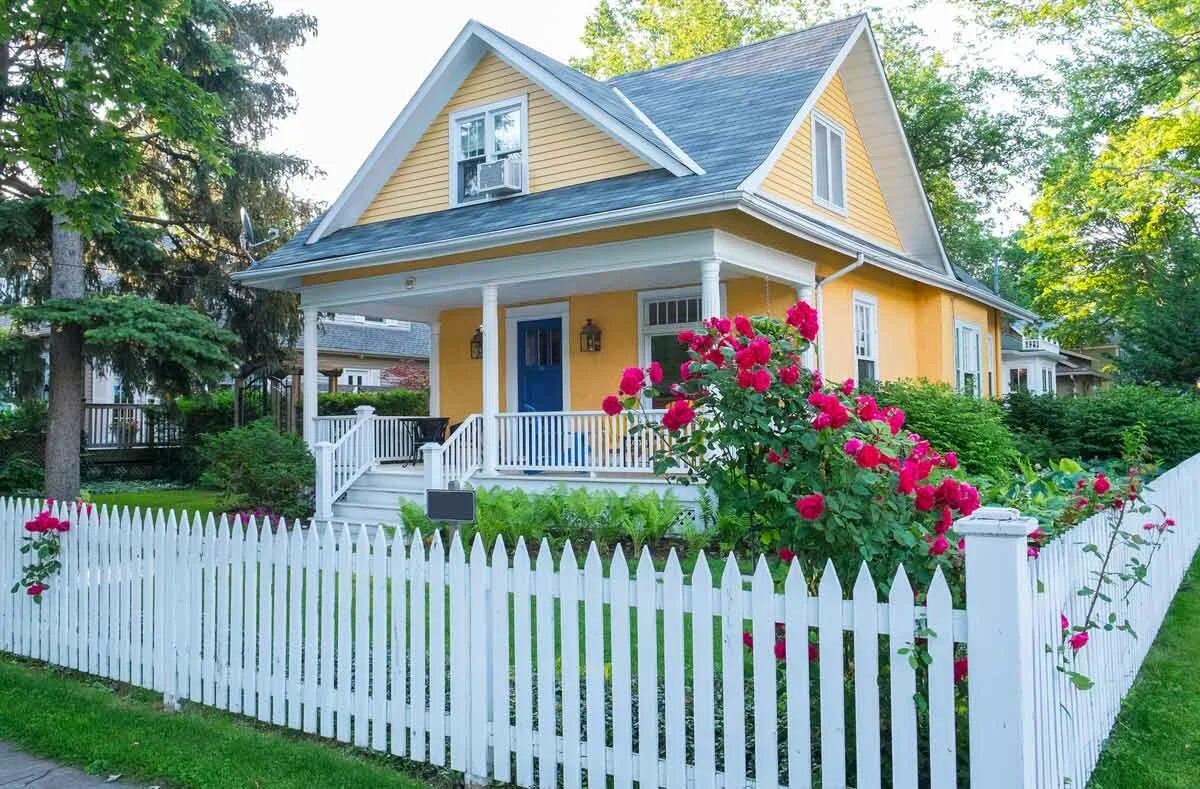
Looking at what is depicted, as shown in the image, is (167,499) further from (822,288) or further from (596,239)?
(822,288)

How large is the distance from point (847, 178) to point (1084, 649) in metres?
11.5

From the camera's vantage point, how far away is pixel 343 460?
471 inches

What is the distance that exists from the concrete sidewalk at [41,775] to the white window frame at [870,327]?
11330 mm

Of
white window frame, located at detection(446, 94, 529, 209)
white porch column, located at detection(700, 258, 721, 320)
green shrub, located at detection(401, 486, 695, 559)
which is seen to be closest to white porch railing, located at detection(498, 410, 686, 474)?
green shrub, located at detection(401, 486, 695, 559)

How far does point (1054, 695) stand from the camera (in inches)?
125

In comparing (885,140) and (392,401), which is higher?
(885,140)

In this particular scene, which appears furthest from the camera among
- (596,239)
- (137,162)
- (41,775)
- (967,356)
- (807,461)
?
(967,356)

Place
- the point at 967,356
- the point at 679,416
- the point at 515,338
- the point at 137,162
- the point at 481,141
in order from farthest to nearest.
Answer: the point at 967,356 → the point at 515,338 → the point at 481,141 → the point at 137,162 → the point at 679,416

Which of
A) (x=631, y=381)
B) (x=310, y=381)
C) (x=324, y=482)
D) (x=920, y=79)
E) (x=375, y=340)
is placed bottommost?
(x=324, y=482)

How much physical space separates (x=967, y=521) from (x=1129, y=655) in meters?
2.86

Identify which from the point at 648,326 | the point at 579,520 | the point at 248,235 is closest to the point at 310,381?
the point at 248,235

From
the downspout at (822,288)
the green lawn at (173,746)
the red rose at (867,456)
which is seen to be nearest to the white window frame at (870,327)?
the downspout at (822,288)

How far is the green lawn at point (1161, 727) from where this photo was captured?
3740 millimetres

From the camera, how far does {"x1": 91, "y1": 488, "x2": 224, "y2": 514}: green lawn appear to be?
1338 cm
